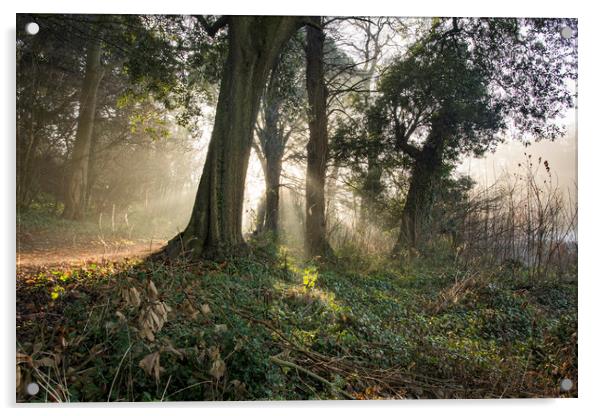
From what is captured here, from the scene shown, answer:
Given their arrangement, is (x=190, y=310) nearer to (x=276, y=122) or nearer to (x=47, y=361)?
(x=47, y=361)

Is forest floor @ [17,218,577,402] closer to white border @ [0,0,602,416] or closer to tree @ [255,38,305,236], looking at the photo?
white border @ [0,0,602,416]

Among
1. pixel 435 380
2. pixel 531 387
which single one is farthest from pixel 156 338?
pixel 531 387

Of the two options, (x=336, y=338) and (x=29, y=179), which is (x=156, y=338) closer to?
(x=336, y=338)

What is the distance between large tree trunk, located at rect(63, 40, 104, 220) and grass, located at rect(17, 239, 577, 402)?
1.99 feet

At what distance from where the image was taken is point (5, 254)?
3.59 meters

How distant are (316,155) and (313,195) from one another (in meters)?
0.39

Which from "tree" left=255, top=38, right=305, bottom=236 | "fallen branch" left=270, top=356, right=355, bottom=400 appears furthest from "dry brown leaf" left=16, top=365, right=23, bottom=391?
"tree" left=255, top=38, right=305, bottom=236

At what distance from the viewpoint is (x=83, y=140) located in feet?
13.3

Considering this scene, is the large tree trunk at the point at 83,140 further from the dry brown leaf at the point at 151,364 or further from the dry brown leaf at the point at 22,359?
the dry brown leaf at the point at 151,364

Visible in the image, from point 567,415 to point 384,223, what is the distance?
2.26 m

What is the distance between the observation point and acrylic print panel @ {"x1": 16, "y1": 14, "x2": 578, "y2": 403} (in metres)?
3.61

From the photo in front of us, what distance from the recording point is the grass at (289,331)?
10.5 ft
